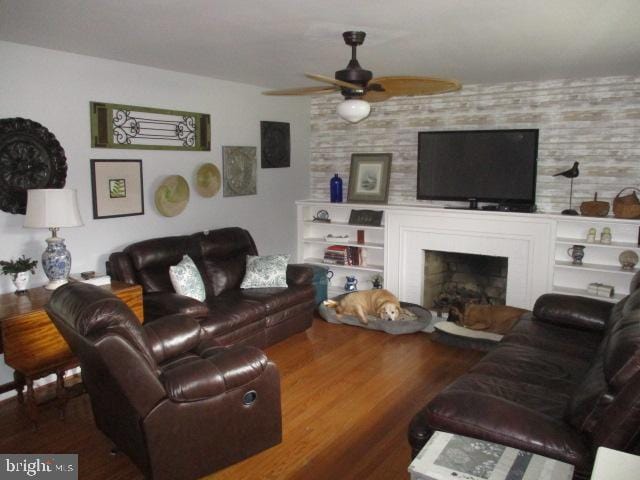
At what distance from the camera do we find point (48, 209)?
3.29 metres

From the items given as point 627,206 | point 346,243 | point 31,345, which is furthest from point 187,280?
point 627,206

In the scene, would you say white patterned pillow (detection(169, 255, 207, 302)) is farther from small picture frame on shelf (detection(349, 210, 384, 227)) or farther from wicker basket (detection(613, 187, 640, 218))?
wicker basket (detection(613, 187, 640, 218))

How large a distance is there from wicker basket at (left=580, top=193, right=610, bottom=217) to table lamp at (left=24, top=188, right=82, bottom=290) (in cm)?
409

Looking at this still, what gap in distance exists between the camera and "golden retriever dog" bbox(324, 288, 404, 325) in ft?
16.1

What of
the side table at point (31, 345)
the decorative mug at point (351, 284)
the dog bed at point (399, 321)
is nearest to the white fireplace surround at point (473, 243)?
the dog bed at point (399, 321)

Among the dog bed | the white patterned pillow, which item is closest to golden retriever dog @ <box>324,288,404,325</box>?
the dog bed

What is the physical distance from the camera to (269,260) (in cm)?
474

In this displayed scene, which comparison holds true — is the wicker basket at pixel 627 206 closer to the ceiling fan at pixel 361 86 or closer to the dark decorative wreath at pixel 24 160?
the ceiling fan at pixel 361 86

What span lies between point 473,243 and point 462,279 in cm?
63

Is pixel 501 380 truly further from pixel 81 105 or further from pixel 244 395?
pixel 81 105

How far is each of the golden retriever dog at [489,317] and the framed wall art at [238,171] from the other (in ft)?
8.17

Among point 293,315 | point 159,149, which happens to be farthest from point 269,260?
point 159,149

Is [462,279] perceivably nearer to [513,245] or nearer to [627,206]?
[513,245]

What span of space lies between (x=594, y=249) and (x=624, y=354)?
3.08 m
